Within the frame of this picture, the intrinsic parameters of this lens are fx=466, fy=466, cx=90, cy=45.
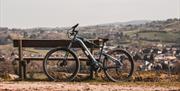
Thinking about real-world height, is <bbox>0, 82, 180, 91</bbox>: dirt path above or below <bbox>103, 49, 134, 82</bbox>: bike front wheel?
below

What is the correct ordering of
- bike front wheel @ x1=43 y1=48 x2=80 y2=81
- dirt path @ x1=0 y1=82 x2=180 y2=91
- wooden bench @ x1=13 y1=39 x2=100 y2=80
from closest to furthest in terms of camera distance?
dirt path @ x1=0 y1=82 x2=180 y2=91
bike front wheel @ x1=43 y1=48 x2=80 y2=81
wooden bench @ x1=13 y1=39 x2=100 y2=80

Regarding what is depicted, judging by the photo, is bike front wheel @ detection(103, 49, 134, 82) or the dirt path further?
bike front wheel @ detection(103, 49, 134, 82)

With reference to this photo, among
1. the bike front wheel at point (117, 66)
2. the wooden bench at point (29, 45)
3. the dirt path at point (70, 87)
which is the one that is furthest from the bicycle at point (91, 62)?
the dirt path at point (70, 87)

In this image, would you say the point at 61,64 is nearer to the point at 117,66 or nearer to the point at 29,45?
the point at 29,45

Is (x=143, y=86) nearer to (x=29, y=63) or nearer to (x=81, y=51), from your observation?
(x=81, y=51)

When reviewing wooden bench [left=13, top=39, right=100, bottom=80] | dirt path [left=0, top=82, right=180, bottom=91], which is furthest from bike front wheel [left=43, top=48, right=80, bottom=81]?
dirt path [left=0, top=82, right=180, bottom=91]

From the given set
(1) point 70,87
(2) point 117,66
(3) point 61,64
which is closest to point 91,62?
(2) point 117,66

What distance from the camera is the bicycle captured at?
43.0ft

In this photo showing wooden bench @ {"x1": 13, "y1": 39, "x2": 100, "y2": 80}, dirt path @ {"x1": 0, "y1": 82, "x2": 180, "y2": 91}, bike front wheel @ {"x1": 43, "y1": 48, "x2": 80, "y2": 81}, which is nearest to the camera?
dirt path @ {"x1": 0, "y1": 82, "x2": 180, "y2": 91}

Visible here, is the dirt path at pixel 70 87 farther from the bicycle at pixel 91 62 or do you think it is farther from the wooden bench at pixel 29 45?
the wooden bench at pixel 29 45

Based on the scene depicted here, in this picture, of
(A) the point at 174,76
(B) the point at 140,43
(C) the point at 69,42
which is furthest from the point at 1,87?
(B) the point at 140,43

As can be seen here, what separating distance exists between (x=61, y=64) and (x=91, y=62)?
2.95ft

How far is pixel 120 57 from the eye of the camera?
13.3 m

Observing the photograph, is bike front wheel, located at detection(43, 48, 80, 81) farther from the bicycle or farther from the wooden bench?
the wooden bench
